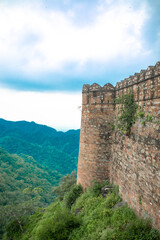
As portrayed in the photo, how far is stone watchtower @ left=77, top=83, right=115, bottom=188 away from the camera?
900cm

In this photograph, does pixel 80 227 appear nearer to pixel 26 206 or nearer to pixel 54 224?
pixel 54 224

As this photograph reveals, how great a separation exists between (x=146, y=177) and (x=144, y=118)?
6.31 feet

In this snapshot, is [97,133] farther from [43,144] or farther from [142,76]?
[43,144]

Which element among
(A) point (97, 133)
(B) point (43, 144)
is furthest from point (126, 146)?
(B) point (43, 144)

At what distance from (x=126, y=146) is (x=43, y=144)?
10888 centimetres

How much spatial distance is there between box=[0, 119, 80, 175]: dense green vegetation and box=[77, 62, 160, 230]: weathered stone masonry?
66.7 m

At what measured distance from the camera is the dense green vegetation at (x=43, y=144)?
8444 cm

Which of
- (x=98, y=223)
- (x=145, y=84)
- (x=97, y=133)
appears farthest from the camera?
(x=97, y=133)

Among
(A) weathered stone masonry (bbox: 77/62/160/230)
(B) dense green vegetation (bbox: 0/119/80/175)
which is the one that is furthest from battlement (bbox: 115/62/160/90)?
(B) dense green vegetation (bbox: 0/119/80/175)

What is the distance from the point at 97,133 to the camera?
9141mm

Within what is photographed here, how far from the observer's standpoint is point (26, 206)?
565 inches

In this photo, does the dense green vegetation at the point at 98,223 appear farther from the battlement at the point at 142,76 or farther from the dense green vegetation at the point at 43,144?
the dense green vegetation at the point at 43,144

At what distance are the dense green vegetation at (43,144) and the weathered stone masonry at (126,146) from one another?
219 feet

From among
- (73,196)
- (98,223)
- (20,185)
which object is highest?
(98,223)
